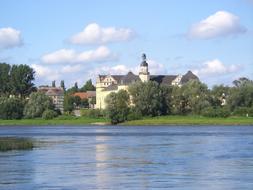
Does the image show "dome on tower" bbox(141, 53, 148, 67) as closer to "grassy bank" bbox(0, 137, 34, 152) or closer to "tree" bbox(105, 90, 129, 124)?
"tree" bbox(105, 90, 129, 124)

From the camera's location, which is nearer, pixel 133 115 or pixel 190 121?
pixel 190 121

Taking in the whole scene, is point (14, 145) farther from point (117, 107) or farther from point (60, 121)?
point (60, 121)

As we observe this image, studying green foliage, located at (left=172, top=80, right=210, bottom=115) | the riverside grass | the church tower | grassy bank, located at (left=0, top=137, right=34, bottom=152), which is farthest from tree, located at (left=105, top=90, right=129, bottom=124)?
grassy bank, located at (left=0, top=137, right=34, bottom=152)

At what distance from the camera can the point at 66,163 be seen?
45.4m

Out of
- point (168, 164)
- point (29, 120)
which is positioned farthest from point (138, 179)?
point (29, 120)

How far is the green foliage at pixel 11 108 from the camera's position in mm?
154125

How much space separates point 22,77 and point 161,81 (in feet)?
133

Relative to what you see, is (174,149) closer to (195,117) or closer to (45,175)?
(45,175)

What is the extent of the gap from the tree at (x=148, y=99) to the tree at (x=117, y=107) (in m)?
2.30

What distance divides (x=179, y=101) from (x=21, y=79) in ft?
167

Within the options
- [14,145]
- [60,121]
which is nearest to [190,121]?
[60,121]

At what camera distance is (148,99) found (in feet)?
455

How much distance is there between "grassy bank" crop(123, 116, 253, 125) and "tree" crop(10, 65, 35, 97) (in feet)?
158

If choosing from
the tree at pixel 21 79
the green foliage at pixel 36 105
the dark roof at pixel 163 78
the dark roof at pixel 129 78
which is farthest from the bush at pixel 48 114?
the dark roof at pixel 163 78
